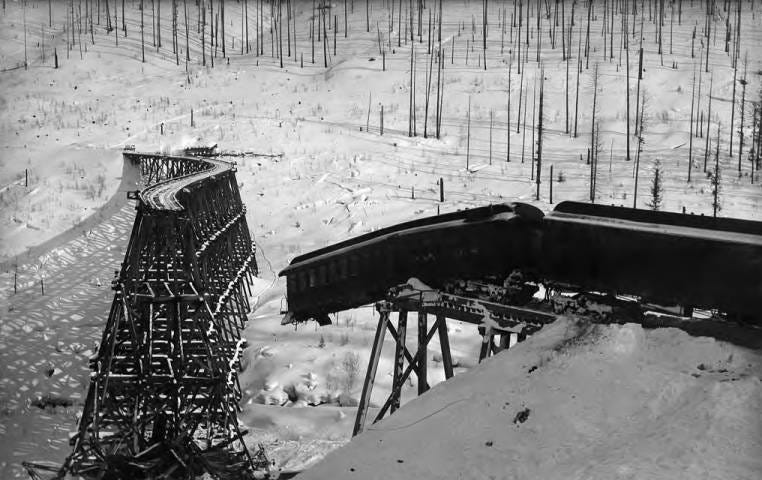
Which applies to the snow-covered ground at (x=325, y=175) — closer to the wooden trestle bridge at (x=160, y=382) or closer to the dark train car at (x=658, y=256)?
the dark train car at (x=658, y=256)

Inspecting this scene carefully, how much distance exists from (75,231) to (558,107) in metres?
34.1

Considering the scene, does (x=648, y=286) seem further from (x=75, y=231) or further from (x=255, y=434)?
(x=75, y=231)

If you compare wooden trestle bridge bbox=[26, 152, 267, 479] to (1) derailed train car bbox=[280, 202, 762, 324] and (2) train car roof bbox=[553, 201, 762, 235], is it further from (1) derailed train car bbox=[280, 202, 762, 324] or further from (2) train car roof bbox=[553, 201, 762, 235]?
(2) train car roof bbox=[553, 201, 762, 235]

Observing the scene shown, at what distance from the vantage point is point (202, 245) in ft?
58.6

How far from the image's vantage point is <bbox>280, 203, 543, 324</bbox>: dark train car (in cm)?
792

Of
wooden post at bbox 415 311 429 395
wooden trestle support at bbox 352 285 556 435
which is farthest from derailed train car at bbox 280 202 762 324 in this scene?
wooden post at bbox 415 311 429 395

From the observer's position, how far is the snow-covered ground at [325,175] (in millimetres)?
5574

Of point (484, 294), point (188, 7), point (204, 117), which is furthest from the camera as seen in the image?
point (188, 7)

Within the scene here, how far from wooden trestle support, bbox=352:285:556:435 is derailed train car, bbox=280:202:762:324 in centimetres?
55

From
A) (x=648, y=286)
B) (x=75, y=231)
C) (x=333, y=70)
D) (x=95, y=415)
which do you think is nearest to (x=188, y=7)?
(x=333, y=70)

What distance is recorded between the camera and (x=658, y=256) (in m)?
7.10

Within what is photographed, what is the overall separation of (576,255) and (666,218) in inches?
39.6

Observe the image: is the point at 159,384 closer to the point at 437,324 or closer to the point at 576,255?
the point at 437,324

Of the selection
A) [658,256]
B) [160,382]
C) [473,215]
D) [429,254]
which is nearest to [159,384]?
[160,382]
